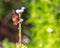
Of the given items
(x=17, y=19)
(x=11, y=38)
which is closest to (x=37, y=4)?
(x=11, y=38)

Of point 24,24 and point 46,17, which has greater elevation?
point 24,24

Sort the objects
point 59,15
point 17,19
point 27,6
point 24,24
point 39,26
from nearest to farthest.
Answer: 1. point 17,19
2. point 59,15
3. point 39,26
4. point 27,6
5. point 24,24

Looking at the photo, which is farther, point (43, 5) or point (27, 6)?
point (27, 6)

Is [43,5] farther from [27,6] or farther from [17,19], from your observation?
[17,19]

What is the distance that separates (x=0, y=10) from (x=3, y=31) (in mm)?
367

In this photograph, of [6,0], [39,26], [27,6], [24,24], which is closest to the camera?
[39,26]

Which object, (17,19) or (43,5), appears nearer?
(17,19)

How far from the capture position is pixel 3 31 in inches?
161

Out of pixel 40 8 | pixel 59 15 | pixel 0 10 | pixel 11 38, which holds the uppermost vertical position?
pixel 0 10

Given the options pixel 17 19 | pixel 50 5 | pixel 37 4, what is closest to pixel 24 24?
pixel 37 4

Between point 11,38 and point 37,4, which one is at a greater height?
point 11,38

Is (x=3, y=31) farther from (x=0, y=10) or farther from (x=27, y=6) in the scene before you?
(x=27, y=6)

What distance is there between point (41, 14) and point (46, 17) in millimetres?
110

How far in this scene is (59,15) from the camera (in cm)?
266
